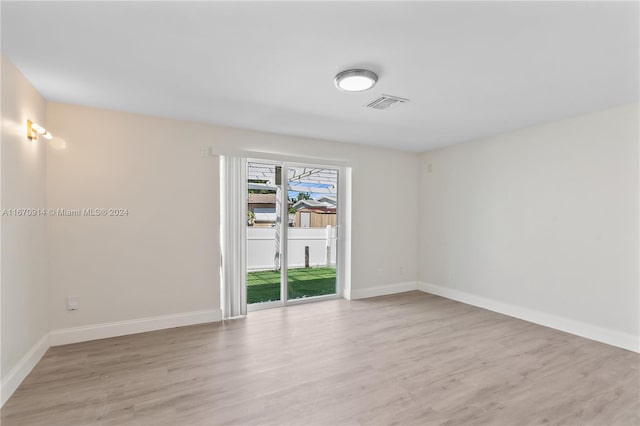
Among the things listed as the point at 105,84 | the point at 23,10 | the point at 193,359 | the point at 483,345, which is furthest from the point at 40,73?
the point at 483,345

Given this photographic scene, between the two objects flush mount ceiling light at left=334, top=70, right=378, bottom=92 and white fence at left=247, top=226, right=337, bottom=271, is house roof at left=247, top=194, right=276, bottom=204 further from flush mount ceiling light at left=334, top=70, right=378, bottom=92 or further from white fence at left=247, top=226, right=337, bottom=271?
flush mount ceiling light at left=334, top=70, right=378, bottom=92

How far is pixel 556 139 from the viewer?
347 cm

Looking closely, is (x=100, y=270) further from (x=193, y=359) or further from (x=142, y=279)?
(x=193, y=359)

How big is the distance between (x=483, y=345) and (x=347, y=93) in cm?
281

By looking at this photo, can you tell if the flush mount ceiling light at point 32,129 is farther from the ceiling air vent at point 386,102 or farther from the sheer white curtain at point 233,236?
the ceiling air vent at point 386,102

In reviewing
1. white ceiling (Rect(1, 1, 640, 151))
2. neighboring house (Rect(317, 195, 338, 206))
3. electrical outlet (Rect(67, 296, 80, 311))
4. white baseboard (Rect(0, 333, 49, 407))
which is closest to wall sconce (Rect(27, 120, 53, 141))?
white ceiling (Rect(1, 1, 640, 151))

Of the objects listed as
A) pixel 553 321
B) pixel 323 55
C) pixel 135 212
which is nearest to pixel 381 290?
pixel 553 321

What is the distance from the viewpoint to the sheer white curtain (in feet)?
12.3

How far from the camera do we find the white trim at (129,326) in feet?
9.76

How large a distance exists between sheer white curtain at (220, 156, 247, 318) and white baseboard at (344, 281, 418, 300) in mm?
1696

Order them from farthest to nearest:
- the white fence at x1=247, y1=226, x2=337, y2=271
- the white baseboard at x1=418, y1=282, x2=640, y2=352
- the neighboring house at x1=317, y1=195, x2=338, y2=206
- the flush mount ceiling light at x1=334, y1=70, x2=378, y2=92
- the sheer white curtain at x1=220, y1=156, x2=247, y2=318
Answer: the neighboring house at x1=317, y1=195, x2=338, y2=206
the white fence at x1=247, y1=226, x2=337, y2=271
the sheer white curtain at x1=220, y1=156, x2=247, y2=318
the white baseboard at x1=418, y1=282, x2=640, y2=352
the flush mount ceiling light at x1=334, y1=70, x2=378, y2=92

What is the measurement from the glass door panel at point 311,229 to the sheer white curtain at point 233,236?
2.39ft

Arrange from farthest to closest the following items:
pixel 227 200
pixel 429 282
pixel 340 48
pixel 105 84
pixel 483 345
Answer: pixel 429 282 < pixel 227 200 < pixel 483 345 < pixel 105 84 < pixel 340 48

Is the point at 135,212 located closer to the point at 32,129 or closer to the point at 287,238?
the point at 32,129
